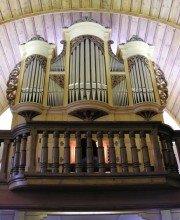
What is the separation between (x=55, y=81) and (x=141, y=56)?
69.0 inches

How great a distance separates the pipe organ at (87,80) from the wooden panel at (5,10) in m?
0.69

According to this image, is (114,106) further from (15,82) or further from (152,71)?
(15,82)

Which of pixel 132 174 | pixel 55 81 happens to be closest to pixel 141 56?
pixel 55 81

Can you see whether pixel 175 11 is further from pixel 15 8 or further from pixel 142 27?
pixel 15 8

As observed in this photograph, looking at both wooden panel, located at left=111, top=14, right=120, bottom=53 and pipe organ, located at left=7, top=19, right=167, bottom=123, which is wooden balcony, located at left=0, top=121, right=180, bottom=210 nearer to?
pipe organ, located at left=7, top=19, right=167, bottom=123

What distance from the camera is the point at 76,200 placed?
3.79m

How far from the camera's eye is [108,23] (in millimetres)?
7207

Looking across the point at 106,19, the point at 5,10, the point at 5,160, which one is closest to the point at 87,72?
the point at 5,10

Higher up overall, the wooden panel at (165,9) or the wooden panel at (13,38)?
the wooden panel at (13,38)

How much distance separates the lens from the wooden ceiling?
5777 millimetres

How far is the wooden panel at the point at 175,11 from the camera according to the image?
5547 millimetres

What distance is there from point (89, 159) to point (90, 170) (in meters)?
0.14

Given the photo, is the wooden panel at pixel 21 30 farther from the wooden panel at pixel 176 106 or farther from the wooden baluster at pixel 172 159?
the wooden baluster at pixel 172 159

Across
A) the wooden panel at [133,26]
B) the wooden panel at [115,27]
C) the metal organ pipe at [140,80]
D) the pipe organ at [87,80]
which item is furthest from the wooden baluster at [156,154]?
the wooden panel at [115,27]
